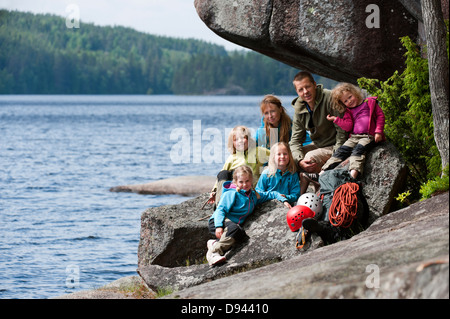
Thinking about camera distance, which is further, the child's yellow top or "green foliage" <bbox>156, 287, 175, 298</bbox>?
the child's yellow top

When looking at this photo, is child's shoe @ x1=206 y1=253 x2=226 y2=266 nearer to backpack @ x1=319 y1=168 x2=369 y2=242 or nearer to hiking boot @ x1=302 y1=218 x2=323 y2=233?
hiking boot @ x1=302 y1=218 x2=323 y2=233

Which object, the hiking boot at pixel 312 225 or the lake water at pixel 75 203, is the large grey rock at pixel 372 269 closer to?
the hiking boot at pixel 312 225

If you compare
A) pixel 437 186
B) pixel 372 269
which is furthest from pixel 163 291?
pixel 372 269

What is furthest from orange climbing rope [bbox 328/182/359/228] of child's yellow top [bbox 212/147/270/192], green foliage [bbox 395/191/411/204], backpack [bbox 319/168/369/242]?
child's yellow top [bbox 212/147/270/192]

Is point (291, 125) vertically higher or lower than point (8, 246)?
higher

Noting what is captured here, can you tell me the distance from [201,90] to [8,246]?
14342cm

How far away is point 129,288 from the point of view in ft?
33.7

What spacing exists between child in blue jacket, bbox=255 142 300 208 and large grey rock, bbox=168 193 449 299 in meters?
1.53

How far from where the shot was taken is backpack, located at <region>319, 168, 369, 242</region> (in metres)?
8.66

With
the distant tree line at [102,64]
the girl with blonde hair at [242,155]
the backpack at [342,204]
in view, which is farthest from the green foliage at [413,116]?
the distant tree line at [102,64]

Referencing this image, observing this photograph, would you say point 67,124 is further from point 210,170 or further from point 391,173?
point 391,173

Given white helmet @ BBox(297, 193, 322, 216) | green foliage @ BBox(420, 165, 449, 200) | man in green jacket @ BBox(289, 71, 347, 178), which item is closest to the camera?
green foliage @ BBox(420, 165, 449, 200)
